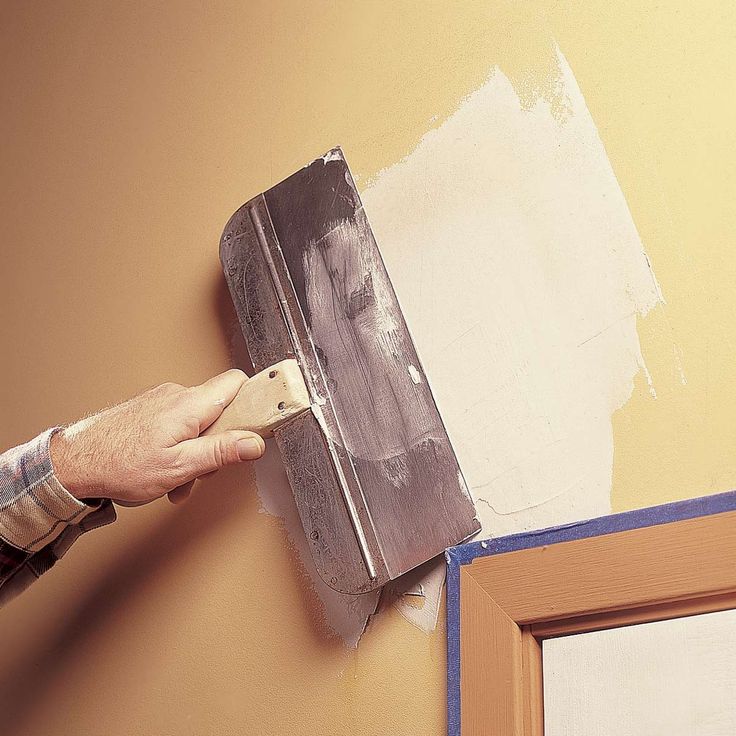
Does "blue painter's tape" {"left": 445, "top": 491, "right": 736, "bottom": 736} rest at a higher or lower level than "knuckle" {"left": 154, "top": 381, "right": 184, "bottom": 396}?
lower

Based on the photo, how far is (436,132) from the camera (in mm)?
1089

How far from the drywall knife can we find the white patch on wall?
0.13ft

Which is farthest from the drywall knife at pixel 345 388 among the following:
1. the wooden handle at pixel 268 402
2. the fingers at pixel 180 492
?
the fingers at pixel 180 492

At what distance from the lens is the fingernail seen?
1019mm

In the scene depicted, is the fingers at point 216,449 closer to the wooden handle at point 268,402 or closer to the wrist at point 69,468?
the wooden handle at point 268,402

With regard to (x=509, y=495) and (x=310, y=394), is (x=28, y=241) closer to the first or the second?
(x=310, y=394)

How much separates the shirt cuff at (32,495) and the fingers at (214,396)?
0.19m

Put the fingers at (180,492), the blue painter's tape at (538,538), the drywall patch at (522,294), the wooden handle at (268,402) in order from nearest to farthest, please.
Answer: the blue painter's tape at (538,538), the drywall patch at (522,294), the wooden handle at (268,402), the fingers at (180,492)

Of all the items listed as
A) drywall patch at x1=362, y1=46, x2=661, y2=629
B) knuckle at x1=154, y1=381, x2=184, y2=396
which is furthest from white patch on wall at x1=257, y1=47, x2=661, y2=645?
knuckle at x1=154, y1=381, x2=184, y2=396

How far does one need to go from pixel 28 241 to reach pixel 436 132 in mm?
903

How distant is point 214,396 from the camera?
1.03 metres

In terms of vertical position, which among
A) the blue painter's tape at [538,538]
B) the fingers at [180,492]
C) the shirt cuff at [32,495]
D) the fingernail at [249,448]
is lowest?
the blue painter's tape at [538,538]

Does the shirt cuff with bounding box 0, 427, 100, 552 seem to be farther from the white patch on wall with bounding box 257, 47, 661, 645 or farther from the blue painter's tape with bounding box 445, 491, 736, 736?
the blue painter's tape with bounding box 445, 491, 736, 736

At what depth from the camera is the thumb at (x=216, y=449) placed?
102 cm
